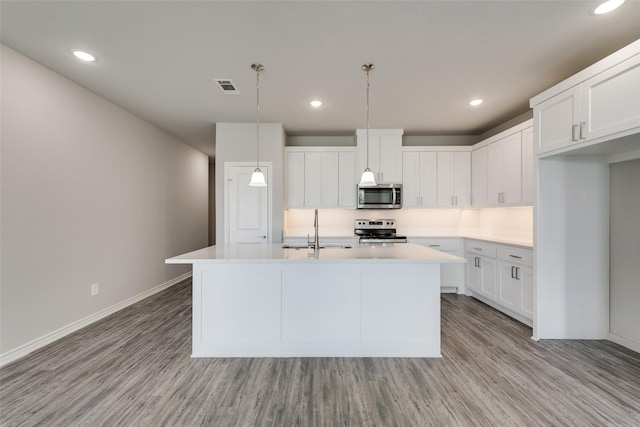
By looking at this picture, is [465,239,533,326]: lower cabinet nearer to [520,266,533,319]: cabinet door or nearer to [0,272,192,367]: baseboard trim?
[520,266,533,319]: cabinet door

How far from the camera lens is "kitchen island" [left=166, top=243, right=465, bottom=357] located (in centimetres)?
254

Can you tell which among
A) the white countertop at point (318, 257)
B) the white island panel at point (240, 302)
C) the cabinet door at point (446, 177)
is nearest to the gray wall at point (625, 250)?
the white countertop at point (318, 257)

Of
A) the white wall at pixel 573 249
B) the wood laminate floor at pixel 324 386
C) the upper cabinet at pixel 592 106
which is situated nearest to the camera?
the wood laminate floor at pixel 324 386

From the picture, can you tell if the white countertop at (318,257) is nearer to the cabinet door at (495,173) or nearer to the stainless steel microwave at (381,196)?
the stainless steel microwave at (381,196)

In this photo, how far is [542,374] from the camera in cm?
226

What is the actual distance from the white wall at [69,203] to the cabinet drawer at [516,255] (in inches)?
196

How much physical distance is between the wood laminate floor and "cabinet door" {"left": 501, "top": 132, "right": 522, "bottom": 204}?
1785mm

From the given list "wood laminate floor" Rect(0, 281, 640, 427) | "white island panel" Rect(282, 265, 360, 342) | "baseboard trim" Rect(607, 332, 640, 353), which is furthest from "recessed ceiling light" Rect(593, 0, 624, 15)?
"baseboard trim" Rect(607, 332, 640, 353)

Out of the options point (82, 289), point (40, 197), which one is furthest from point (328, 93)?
point (82, 289)

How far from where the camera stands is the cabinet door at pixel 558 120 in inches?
97.6

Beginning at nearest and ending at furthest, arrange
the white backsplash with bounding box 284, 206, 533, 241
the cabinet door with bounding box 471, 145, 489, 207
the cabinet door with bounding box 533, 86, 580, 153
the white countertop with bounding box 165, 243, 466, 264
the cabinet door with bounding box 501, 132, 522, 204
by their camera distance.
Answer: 1. the white countertop with bounding box 165, 243, 466, 264
2. the cabinet door with bounding box 533, 86, 580, 153
3. the cabinet door with bounding box 501, 132, 522, 204
4. the cabinet door with bounding box 471, 145, 489, 207
5. the white backsplash with bounding box 284, 206, 533, 241

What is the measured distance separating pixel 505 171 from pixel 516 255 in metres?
1.24

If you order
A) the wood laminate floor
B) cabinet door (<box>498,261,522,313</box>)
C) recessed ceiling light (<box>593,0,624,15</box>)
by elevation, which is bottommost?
the wood laminate floor

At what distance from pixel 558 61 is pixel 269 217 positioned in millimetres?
3803
